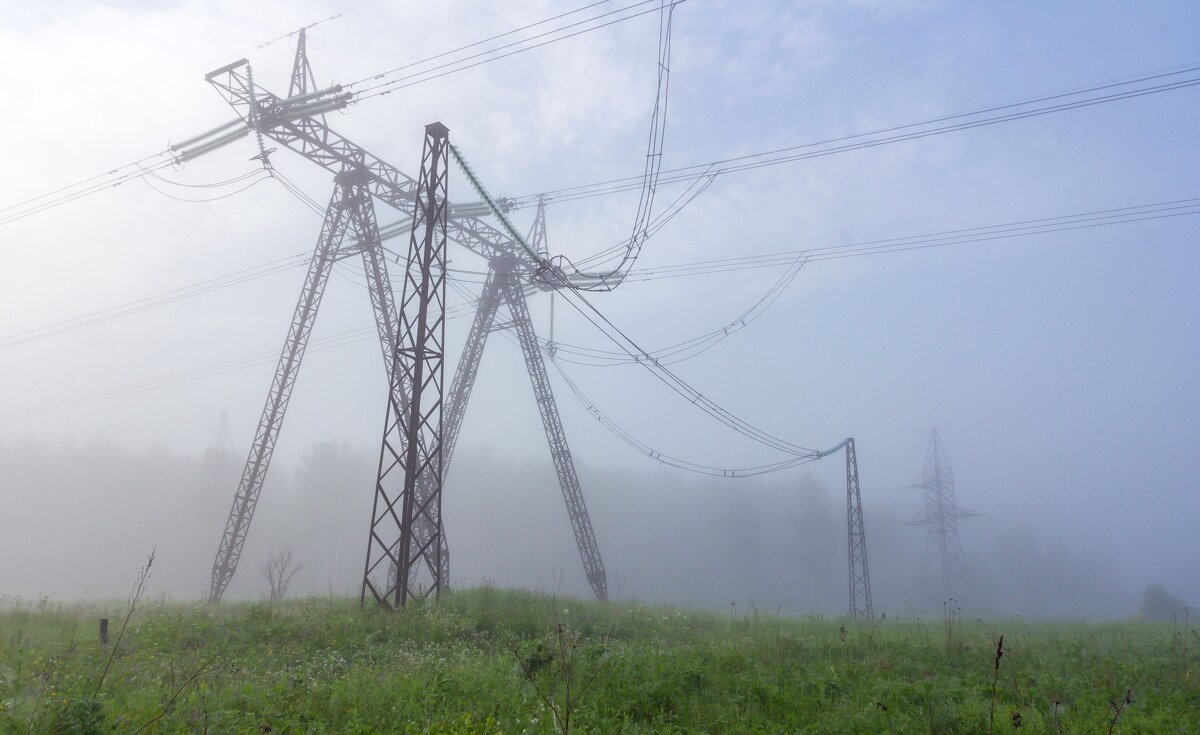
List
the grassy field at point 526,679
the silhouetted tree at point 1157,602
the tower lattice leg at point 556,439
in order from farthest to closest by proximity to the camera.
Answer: the silhouetted tree at point 1157,602, the tower lattice leg at point 556,439, the grassy field at point 526,679

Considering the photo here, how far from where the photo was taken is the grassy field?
6.87 metres

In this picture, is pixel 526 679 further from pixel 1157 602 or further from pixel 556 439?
pixel 1157 602

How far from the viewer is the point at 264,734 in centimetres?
633

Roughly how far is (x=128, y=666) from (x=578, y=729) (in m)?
5.61

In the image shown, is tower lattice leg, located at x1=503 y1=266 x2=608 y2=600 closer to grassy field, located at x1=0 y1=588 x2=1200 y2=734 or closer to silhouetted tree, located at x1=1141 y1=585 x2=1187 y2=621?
grassy field, located at x1=0 y1=588 x2=1200 y2=734

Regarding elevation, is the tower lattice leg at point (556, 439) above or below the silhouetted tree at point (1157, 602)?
above

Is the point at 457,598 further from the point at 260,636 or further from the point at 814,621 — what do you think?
the point at 814,621

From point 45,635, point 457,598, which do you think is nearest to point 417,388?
point 457,598

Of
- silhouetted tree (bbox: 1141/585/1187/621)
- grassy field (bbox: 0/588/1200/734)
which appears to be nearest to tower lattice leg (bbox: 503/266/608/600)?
grassy field (bbox: 0/588/1200/734)

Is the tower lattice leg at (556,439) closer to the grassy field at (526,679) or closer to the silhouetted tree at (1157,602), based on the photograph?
the grassy field at (526,679)

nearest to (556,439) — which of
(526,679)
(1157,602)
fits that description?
(526,679)

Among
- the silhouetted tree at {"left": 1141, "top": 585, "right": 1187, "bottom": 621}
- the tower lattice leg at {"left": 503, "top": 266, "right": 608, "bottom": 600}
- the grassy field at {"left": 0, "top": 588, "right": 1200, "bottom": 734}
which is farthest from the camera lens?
the silhouetted tree at {"left": 1141, "top": 585, "right": 1187, "bottom": 621}

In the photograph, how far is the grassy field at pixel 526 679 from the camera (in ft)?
22.5

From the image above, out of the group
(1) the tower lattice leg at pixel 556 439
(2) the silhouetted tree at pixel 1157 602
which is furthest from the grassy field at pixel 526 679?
(2) the silhouetted tree at pixel 1157 602
